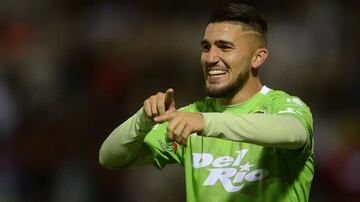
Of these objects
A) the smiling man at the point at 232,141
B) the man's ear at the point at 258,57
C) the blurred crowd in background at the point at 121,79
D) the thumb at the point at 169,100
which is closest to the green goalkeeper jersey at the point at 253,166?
the smiling man at the point at 232,141

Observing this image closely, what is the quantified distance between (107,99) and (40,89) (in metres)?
0.59

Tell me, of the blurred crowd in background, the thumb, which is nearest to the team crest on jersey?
the thumb

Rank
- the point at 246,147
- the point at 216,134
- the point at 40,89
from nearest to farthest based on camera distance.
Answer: the point at 216,134
the point at 246,147
the point at 40,89

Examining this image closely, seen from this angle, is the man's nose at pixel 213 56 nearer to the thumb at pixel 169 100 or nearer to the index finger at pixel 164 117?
the thumb at pixel 169 100

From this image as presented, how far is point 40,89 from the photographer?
6.16 m

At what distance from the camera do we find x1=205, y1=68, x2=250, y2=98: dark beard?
3438 millimetres

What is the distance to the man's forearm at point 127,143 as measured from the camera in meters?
3.19

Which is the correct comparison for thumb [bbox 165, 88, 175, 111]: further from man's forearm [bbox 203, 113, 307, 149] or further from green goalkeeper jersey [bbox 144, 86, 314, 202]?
green goalkeeper jersey [bbox 144, 86, 314, 202]

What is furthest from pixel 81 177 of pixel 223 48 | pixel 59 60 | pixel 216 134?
pixel 216 134

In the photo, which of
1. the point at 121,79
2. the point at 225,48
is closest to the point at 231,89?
the point at 225,48

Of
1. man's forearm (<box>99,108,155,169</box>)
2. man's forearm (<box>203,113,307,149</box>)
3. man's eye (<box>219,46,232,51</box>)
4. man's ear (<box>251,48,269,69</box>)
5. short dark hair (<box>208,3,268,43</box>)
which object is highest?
short dark hair (<box>208,3,268,43</box>)

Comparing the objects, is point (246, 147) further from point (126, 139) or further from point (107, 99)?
point (107, 99)

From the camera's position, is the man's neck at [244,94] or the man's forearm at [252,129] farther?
the man's neck at [244,94]

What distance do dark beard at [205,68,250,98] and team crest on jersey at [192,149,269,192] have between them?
11.3 inches
